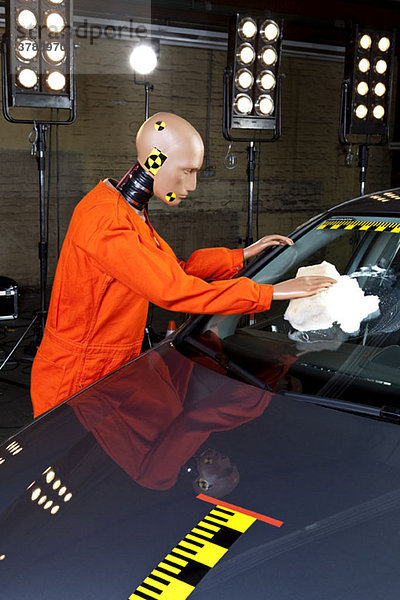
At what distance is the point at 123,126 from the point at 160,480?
7.26 metres

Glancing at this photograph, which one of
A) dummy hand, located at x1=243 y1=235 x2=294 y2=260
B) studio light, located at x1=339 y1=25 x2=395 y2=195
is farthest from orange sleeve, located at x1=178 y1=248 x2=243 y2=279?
studio light, located at x1=339 y1=25 x2=395 y2=195

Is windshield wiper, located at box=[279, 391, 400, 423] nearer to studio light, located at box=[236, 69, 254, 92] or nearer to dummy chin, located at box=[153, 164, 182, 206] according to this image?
dummy chin, located at box=[153, 164, 182, 206]

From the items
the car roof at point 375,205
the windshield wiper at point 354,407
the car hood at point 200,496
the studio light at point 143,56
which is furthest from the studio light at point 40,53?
the windshield wiper at point 354,407

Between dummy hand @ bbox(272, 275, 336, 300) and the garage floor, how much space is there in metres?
2.03

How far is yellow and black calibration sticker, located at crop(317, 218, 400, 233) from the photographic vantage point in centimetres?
184

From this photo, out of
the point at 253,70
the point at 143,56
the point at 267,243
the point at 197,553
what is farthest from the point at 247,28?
the point at 197,553

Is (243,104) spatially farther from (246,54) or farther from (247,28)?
(247,28)

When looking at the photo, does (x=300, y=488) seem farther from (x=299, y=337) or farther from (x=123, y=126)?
(x=123, y=126)

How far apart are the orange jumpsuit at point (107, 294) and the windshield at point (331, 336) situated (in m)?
0.16

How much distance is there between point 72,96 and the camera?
4145 millimetres

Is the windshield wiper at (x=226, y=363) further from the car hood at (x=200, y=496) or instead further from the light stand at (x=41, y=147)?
the light stand at (x=41, y=147)

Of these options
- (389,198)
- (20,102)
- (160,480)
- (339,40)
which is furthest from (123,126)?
(160,480)

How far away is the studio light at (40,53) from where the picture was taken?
3936 millimetres

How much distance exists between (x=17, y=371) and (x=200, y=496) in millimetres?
3514
